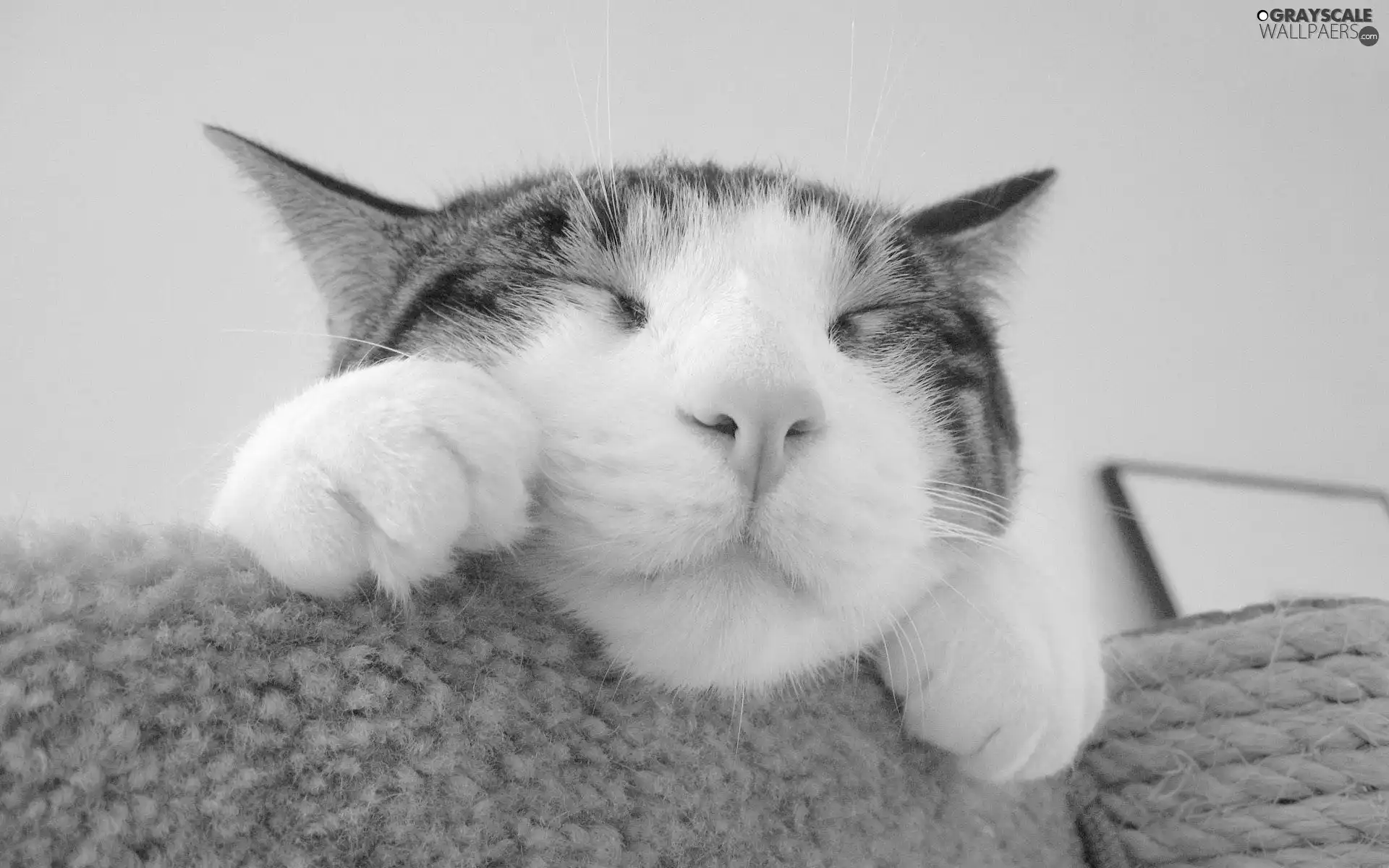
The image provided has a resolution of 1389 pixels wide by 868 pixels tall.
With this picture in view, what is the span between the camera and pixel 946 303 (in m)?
0.67

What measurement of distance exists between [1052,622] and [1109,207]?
1635 mm

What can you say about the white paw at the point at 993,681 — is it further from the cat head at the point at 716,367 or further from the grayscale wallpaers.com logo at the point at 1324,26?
the grayscale wallpaers.com logo at the point at 1324,26

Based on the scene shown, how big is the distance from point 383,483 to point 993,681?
0.35 m

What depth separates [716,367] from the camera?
40 cm

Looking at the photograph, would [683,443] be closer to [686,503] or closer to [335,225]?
[686,503]

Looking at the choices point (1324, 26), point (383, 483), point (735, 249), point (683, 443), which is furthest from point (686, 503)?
point (1324, 26)

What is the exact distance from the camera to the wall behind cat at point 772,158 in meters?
0.94

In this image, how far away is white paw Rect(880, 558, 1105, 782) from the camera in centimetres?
46

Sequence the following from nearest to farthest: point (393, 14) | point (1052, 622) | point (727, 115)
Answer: point (1052, 622) → point (393, 14) → point (727, 115)

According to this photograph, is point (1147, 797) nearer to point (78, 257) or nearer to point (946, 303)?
point (946, 303)

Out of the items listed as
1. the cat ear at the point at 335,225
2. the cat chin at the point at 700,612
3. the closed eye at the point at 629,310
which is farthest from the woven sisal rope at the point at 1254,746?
the cat ear at the point at 335,225

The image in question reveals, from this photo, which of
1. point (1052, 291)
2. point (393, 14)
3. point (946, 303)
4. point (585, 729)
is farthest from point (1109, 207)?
point (585, 729)

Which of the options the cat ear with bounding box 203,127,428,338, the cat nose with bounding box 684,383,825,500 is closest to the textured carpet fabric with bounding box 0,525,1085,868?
the cat nose with bounding box 684,383,825,500

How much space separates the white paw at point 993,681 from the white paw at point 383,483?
0.87 feet
